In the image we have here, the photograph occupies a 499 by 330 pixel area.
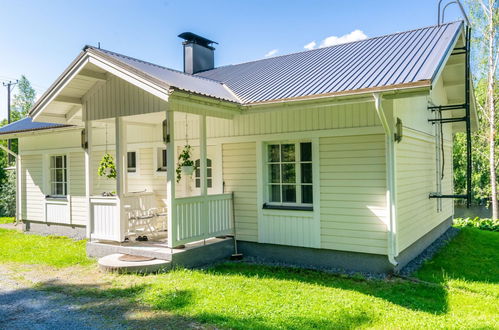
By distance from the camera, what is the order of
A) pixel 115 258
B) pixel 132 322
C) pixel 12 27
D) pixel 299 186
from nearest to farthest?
pixel 132 322
pixel 115 258
pixel 299 186
pixel 12 27

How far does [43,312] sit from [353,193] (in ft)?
15.8

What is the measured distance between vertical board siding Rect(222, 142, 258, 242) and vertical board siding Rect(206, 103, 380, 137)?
34cm

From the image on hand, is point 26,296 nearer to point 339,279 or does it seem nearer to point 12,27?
point 339,279

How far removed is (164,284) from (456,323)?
3739 millimetres

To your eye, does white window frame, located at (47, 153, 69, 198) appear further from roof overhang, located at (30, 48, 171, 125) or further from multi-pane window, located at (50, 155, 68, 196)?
roof overhang, located at (30, 48, 171, 125)

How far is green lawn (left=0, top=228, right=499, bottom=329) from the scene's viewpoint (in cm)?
420

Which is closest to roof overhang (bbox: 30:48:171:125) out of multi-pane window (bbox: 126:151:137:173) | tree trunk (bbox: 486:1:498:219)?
multi-pane window (bbox: 126:151:137:173)

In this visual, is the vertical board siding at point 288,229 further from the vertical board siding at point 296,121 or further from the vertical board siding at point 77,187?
the vertical board siding at point 77,187

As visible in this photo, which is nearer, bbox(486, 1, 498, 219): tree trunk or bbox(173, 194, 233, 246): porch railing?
bbox(173, 194, 233, 246): porch railing

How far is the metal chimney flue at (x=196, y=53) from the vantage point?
11.5 meters

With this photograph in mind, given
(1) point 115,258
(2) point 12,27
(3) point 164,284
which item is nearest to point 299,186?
(3) point 164,284

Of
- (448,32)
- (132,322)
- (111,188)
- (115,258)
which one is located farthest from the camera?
(111,188)

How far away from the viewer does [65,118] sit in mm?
7957

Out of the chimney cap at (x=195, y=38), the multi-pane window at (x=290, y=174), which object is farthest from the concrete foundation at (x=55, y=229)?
the chimney cap at (x=195, y=38)
